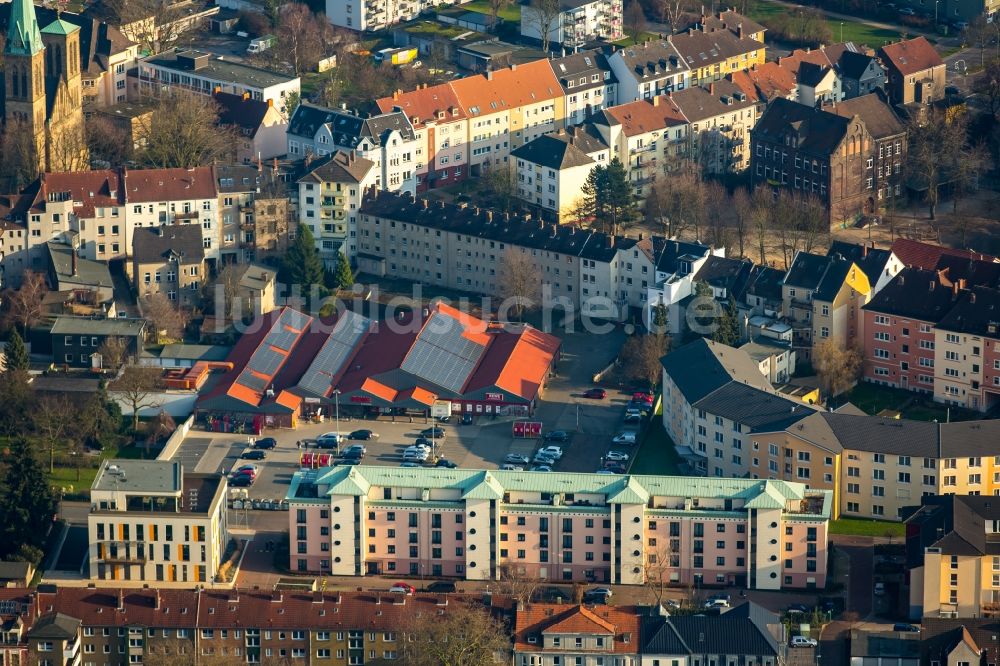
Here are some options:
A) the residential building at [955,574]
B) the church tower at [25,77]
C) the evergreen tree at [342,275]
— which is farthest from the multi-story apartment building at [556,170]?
the residential building at [955,574]

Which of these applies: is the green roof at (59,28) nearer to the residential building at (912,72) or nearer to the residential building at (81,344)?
the residential building at (81,344)

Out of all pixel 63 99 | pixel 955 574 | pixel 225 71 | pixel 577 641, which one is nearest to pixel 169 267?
pixel 63 99

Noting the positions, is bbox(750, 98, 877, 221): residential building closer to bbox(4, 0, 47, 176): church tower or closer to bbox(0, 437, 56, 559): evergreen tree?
bbox(4, 0, 47, 176): church tower

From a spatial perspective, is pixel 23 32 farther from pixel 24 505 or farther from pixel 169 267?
pixel 24 505

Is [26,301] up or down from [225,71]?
down

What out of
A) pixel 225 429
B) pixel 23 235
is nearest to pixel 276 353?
pixel 225 429

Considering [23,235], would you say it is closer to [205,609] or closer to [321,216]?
[321,216]

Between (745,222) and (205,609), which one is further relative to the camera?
(745,222)
